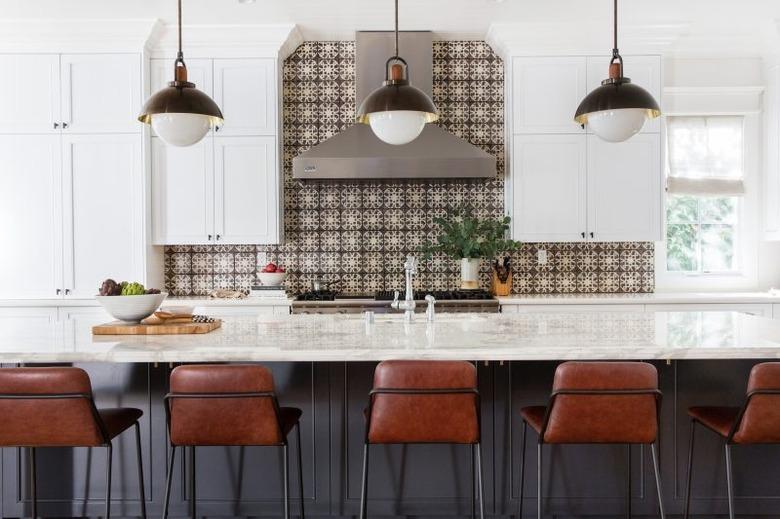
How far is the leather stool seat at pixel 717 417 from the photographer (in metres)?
1.95

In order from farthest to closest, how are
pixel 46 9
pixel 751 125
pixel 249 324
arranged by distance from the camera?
pixel 751 125 < pixel 46 9 < pixel 249 324

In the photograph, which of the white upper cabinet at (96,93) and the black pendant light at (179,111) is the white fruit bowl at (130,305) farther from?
the white upper cabinet at (96,93)

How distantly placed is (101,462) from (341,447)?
0.98 m

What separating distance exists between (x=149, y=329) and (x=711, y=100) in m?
4.41

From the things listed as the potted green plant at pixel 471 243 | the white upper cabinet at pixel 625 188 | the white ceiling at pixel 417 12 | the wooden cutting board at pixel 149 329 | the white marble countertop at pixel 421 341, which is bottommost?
the white marble countertop at pixel 421 341

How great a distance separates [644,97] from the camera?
2268 mm

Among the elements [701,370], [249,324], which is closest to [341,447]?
[249,324]

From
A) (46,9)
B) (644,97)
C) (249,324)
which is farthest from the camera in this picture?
(46,9)

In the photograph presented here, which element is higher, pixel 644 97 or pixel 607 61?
pixel 607 61

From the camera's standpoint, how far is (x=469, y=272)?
4293 mm

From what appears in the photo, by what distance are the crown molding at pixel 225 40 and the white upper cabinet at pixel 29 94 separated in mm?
730

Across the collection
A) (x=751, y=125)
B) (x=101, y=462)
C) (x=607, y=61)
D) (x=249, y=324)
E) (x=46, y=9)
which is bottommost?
(x=101, y=462)

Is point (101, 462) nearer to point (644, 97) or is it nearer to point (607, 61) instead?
point (644, 97)

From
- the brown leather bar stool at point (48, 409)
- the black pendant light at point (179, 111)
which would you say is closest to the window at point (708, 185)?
the black pendant light at point (179, 111)
